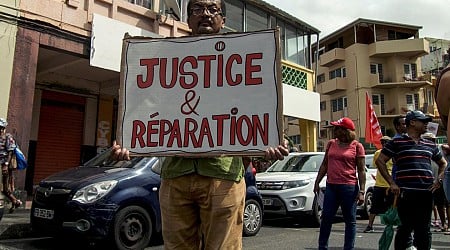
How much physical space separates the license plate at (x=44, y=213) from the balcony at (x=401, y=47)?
36025mm

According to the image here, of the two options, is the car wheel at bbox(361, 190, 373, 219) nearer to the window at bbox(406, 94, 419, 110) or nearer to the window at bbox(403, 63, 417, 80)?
the window at bbox(406, 94, 419, 110)

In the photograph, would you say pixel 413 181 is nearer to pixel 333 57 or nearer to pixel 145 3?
pixel 145 3

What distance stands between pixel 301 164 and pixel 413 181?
5294mm

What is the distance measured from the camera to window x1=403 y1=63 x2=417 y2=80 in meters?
38.6

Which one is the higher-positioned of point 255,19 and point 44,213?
point 255,19

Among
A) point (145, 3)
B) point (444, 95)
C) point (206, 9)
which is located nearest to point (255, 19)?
point (145, 3)

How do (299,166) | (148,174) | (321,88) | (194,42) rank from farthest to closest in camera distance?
(321,88) < (299,166) < (148,174) < (194,42)

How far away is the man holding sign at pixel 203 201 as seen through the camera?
2.43 meters

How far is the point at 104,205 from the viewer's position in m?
5.61

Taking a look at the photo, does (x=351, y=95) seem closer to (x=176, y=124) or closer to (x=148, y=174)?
(x=148, y=174)

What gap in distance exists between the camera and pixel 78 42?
9.83 m

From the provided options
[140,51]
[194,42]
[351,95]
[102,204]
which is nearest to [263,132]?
[194,42]

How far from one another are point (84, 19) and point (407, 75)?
3417cm

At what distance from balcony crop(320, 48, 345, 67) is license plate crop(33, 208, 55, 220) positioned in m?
36.7
